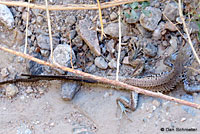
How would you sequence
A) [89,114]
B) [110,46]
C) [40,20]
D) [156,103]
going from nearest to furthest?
[156,103] → [89,114] → [110,46] → [40,20]

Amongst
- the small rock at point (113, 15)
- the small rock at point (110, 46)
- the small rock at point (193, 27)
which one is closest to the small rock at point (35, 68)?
the small rock at point (110, 46)

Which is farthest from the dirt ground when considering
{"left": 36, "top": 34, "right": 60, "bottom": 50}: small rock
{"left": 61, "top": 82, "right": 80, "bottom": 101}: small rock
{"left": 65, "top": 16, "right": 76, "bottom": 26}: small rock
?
{"left": 65, "top": 16, "right": 76, "bottom": 26}: small rock

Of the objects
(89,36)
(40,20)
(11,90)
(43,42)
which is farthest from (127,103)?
(40,20)

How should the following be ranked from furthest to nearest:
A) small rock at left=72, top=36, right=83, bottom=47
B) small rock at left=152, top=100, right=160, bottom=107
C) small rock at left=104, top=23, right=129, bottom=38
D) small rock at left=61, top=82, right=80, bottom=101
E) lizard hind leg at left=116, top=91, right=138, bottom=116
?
small rock at left=72, top=36, right=83, bottom=47 → small rock at left=104, top=23, right=129, bottom=38 → small rock at left=61, top=82, right=80, bottom=101 → lizard hind leg at left=116, top=91, right=138, bottom=116 → small rock at left=152, top=100, right=160, bottom=107

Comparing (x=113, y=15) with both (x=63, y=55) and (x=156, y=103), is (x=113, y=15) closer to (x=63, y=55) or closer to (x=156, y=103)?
(x=63, y=55)

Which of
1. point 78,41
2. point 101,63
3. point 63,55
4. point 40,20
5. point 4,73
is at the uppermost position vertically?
point 40,20

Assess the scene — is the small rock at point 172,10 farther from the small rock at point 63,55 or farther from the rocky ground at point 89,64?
the small rock at point 63,55

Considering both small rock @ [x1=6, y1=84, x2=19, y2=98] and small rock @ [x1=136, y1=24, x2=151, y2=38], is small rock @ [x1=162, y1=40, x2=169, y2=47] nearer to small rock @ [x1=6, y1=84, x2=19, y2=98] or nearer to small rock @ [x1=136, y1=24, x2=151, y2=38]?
small rock @ [x1=136, y1=24, x2=151, y2=38]
